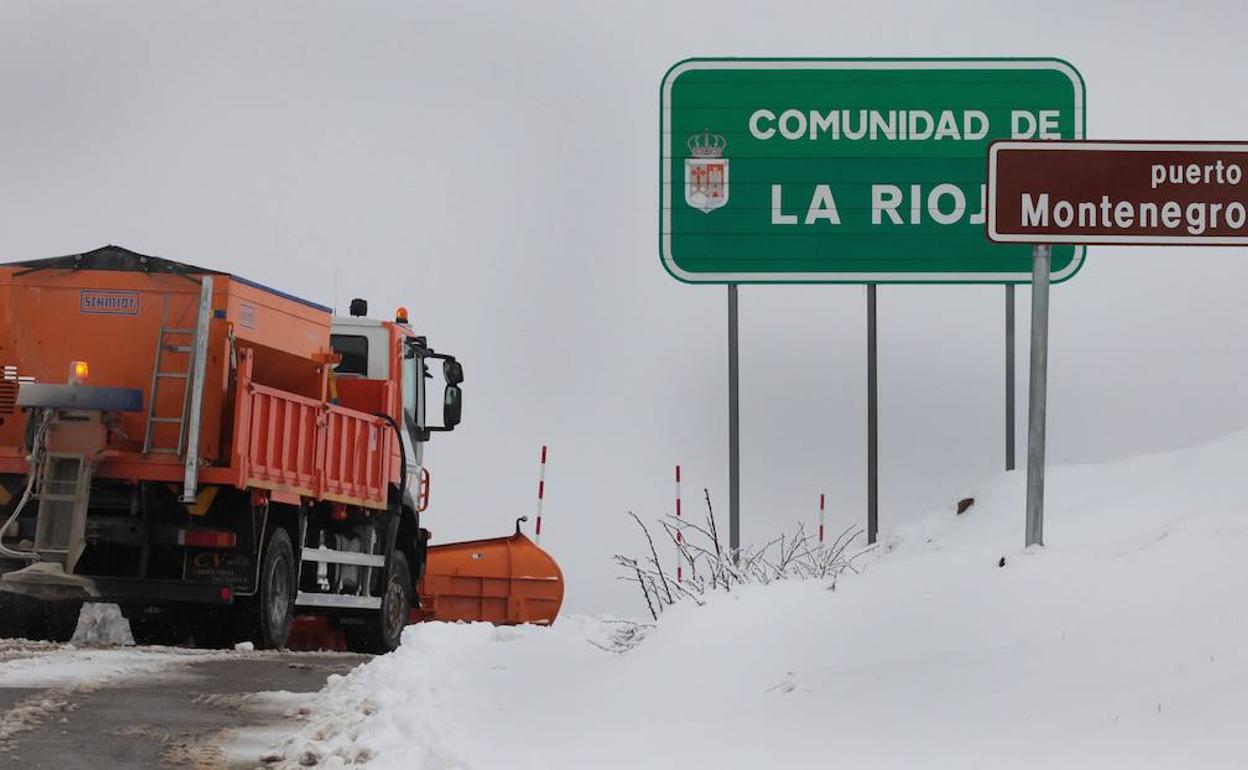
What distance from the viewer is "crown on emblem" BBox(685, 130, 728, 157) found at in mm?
17000

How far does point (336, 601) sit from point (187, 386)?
11.1 ft

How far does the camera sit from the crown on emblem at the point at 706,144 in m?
17.0

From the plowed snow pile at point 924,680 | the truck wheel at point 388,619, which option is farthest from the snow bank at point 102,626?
the plowed snow pile at point 924,680

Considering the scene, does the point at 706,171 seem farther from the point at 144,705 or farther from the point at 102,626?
the point at 144,705

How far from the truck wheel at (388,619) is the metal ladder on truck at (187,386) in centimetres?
408

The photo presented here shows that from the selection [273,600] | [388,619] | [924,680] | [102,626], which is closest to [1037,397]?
[924,680]

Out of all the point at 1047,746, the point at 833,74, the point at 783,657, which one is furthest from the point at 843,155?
the point at 1047,746

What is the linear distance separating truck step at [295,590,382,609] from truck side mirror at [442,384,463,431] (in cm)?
198

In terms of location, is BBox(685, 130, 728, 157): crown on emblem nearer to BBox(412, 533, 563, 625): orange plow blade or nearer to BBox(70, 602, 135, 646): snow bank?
BBox(70, 602, 135, 646): snow bank

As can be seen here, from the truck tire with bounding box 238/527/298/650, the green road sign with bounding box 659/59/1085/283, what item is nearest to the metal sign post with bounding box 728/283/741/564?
the green road sign with bounding box 659/59/1085/283

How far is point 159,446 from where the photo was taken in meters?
17.3

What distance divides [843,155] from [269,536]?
6.15m

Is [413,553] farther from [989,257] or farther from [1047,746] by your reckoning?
[1047,746]

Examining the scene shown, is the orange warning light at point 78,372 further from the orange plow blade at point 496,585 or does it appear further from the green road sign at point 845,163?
the orange plow blade at point 496,585
